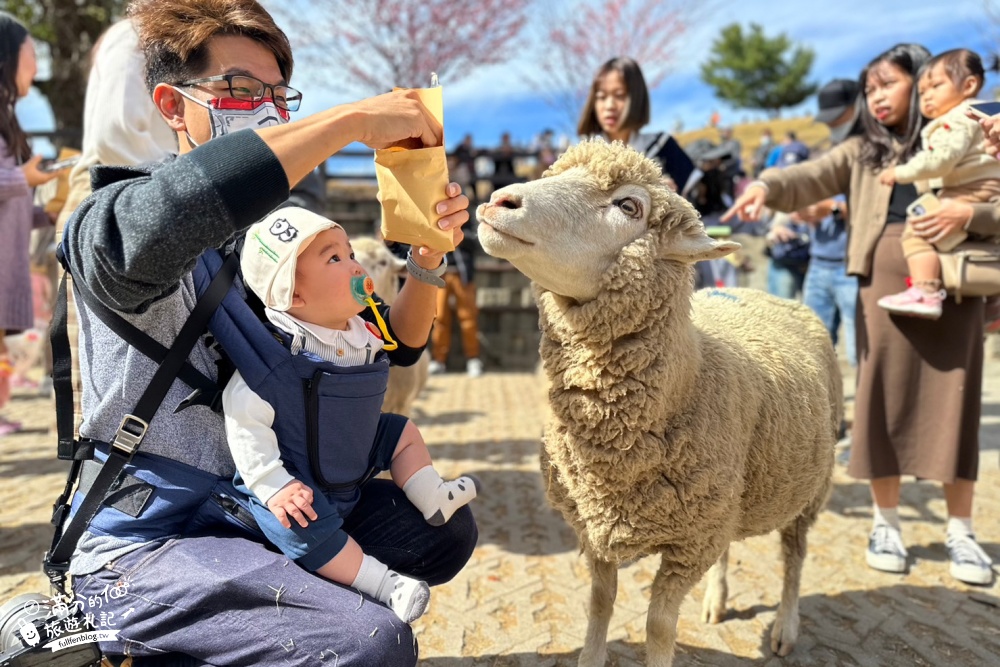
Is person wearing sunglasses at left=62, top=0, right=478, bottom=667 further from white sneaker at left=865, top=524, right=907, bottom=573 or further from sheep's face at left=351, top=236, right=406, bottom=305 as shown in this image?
white sneaker at left=865, top=524, right=907, bottom=573

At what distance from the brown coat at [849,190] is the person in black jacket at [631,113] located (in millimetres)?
528

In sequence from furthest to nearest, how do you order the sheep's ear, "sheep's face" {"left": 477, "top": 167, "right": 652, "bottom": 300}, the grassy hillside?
the grassy hillside → the sheep's ear → "sheep's face" {"left": 477, "top": 167, "right": 652, "bottom": 300}

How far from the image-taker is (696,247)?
1.74m

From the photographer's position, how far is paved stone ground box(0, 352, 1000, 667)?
7.96 feet

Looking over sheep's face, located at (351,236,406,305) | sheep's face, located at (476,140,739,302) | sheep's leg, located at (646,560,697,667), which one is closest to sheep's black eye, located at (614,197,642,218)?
sheep's face, located at (476,140,739,302)

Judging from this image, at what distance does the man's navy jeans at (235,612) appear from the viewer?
4.37ft

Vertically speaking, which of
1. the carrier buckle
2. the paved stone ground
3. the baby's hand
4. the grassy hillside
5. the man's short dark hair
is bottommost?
the paved stone ground

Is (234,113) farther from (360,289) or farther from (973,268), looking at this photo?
(973,268)

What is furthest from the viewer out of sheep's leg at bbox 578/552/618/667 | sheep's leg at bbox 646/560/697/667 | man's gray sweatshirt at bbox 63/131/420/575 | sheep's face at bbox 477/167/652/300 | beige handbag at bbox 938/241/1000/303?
beige handbag at bbox 938/241/1000/303

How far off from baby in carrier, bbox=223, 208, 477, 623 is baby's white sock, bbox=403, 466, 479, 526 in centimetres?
16

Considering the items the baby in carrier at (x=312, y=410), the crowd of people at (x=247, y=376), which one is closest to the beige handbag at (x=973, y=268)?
the crowd of people at (x=247, y=376)

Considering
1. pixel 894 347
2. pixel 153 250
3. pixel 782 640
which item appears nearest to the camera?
pixel 153 250

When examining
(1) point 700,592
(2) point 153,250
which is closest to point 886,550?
(1) point 700,592

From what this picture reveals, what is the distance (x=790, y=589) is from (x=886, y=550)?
0.96 metres
